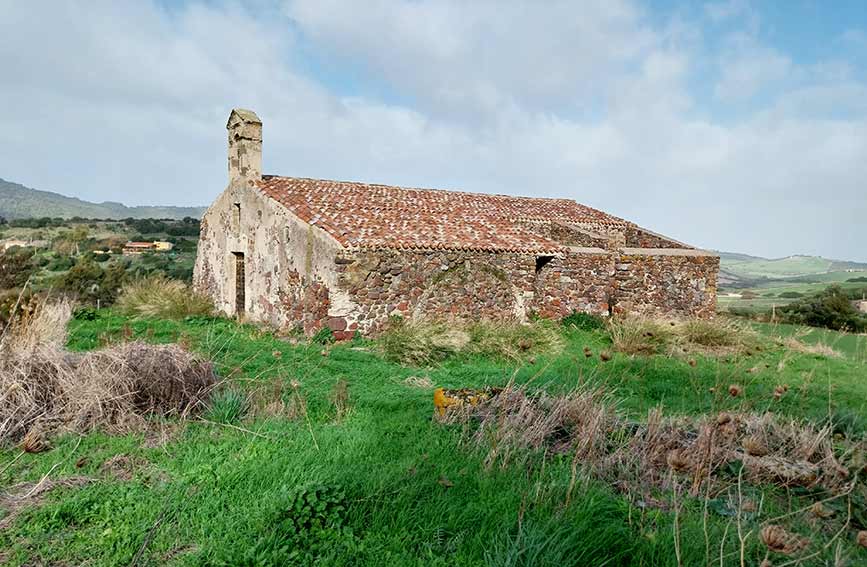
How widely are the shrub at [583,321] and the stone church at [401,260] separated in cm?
34

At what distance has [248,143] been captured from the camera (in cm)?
1580

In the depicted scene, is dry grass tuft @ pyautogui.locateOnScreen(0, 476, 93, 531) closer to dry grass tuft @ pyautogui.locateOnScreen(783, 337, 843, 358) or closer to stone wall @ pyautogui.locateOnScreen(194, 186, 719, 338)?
stone wall @ pyautogui.locateOnScreen(194, 186, 719, 338)

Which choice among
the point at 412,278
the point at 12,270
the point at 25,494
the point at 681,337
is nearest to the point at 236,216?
the point at 412,278

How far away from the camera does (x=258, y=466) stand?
4121 millimetres

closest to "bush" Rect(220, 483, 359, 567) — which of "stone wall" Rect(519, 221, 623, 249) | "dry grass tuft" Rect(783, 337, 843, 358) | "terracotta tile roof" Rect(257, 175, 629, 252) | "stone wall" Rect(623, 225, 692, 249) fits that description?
"terracotta tile roof" Rect(257, 175, 629, 252)

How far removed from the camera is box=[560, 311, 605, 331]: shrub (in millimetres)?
14203

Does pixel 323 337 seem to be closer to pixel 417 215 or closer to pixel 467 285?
pixel 467 285

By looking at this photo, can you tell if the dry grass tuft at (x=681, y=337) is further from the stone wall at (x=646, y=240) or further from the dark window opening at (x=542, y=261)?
the stone wall at (x=646, y=240)

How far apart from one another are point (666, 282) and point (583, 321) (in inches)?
128

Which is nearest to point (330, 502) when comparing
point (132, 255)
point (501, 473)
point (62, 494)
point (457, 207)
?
point (501, 473)

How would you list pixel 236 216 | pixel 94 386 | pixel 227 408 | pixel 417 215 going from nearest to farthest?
1. pixel 94 386
2. pixel 227 408
3. pixel 417 215
4. pixel 236 216

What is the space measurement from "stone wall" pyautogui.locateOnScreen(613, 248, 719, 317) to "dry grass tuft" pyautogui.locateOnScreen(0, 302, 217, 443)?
1210 cm

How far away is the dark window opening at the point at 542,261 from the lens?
48.6ft

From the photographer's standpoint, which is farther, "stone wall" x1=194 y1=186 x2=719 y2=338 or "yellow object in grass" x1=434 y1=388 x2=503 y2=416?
"stone wall" x1=194 y1=186 x2=719 y2=338
